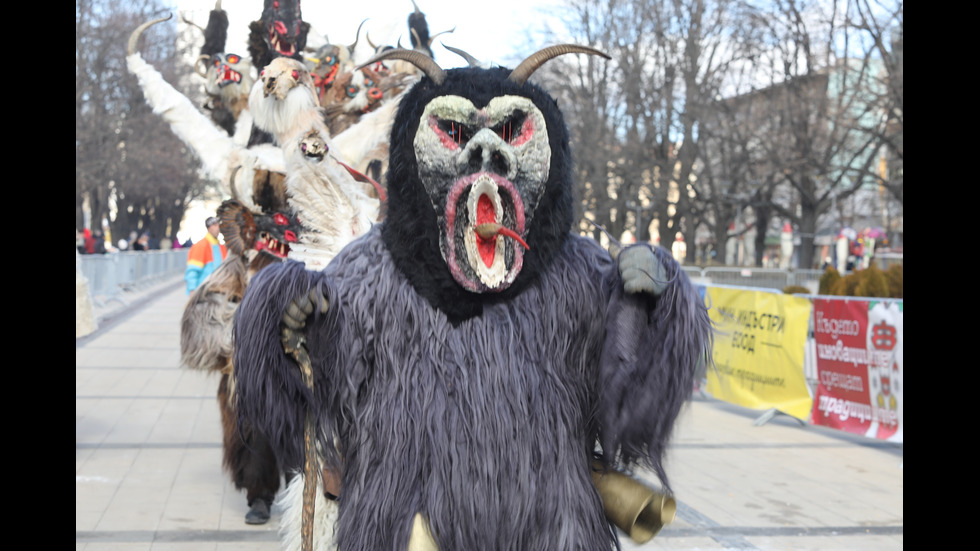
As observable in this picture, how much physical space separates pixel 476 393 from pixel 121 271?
20924 mm

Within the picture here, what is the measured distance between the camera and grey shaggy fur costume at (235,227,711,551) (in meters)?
Answer: 2.60

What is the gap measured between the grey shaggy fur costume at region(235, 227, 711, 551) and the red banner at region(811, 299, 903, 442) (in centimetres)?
536

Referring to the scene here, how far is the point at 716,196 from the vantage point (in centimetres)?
3133

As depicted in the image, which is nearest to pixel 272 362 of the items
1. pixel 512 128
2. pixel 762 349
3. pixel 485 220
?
pixel 485 220

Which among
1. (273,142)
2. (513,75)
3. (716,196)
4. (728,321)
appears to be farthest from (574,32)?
(513,75)

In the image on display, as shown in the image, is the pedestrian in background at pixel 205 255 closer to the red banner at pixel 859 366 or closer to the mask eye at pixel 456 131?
the red banner at pixel 859 366

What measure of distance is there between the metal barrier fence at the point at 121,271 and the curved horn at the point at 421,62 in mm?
9495

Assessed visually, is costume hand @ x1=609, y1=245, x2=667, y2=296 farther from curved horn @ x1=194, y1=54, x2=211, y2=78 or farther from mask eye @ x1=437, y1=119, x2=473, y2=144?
curved horn @ x1=194, y1=54, x2=211, y2=78

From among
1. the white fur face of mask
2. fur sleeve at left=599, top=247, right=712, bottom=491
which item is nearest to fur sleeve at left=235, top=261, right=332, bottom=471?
the white fur face of mask

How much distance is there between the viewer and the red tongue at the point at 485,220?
2.68m

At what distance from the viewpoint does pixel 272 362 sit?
259 centimetres

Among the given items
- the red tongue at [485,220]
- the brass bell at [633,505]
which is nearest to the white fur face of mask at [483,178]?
the red tongue at [485,220]
